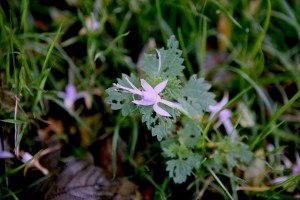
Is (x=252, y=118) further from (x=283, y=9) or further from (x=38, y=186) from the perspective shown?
(x=38, y=186)

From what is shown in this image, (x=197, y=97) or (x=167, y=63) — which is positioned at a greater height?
(x=167, y=63)

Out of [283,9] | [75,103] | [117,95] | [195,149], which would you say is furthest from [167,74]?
[283,9]

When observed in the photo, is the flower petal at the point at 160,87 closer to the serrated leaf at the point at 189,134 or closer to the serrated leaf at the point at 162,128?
the serrated leaf at the point at 162,128

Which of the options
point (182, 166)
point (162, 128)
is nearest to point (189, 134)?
point (182, 166)

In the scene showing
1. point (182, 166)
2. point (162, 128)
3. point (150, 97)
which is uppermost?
point (150, 97)

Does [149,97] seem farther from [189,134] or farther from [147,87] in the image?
[189,134]

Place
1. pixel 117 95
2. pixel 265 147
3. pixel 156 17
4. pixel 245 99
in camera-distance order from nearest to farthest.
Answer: pixel 117 95, pixel 265 147, pixel 245 99, pixel 156 17
